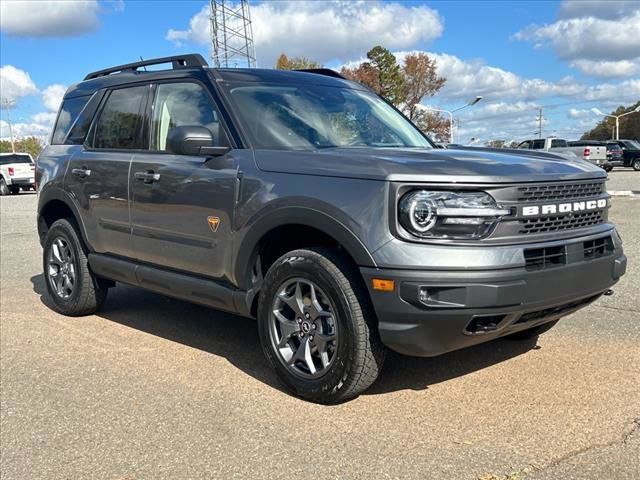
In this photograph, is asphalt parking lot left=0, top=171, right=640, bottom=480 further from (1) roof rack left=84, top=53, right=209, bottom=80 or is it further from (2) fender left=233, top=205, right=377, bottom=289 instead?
(1) roof rack left=84, top=53, right=209, bottom=80

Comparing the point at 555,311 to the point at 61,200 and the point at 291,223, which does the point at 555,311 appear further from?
the point at 61,200

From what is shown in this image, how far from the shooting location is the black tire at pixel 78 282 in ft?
18.8

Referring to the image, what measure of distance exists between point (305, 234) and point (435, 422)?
133 cm

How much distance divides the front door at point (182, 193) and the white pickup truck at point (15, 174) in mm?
25244

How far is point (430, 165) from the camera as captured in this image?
3.35m

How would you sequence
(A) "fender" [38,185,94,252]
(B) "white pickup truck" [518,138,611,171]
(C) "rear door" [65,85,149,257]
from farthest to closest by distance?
(B) "white pickup truck" [518,138,611,171], (A) "fender" [38,185,94,252], (C) "rear door" [65,85,149,257]

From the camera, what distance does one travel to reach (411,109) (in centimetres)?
5438

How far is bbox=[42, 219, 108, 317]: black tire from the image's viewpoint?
574 centimetres

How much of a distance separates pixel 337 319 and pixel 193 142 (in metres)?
1.45

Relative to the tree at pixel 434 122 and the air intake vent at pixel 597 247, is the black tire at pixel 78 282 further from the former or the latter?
the tree at pixel 434 122

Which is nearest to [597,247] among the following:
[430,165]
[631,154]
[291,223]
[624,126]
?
[430,165]

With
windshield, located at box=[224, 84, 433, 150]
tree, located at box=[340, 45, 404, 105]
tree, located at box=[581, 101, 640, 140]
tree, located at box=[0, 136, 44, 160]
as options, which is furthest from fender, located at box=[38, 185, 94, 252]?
tree, located at box=[0, 136, 44, 160]

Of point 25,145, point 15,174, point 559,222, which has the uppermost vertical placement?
point 25,145

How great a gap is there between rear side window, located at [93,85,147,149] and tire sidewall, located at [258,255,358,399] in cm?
189
